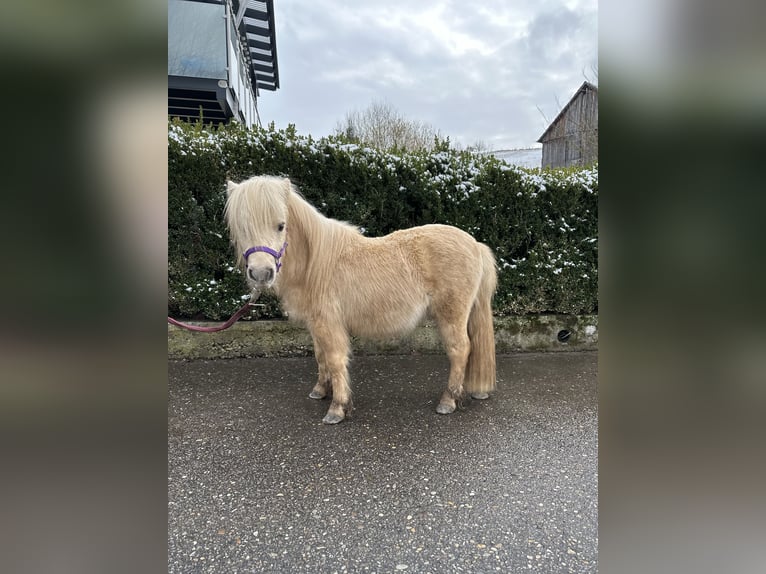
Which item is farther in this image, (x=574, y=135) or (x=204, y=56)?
(x=574, y=135)

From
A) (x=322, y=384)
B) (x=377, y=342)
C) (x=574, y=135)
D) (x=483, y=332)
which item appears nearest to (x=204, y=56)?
(x=377, y=342)

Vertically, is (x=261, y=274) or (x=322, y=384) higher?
(x=261, y=274)

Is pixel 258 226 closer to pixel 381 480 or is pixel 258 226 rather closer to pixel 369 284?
pixel 369 284

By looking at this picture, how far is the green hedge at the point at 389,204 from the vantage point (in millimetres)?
3922

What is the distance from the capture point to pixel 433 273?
2.84 metres

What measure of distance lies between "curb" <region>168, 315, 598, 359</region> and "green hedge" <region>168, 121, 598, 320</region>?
0.16m

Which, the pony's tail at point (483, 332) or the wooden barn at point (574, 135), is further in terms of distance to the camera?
the wooden barn at point (574, 135)

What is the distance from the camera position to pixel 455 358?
2.95 meters

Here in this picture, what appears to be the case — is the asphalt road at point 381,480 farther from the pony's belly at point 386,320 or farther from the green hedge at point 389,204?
the green hedge at point 389,204

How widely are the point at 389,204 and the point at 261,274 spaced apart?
2.34 m

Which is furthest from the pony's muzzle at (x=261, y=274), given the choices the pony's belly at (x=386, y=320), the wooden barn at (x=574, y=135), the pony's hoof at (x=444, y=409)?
the wooden barn at (x=574, y=135)

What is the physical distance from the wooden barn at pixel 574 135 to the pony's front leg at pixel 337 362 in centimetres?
867
